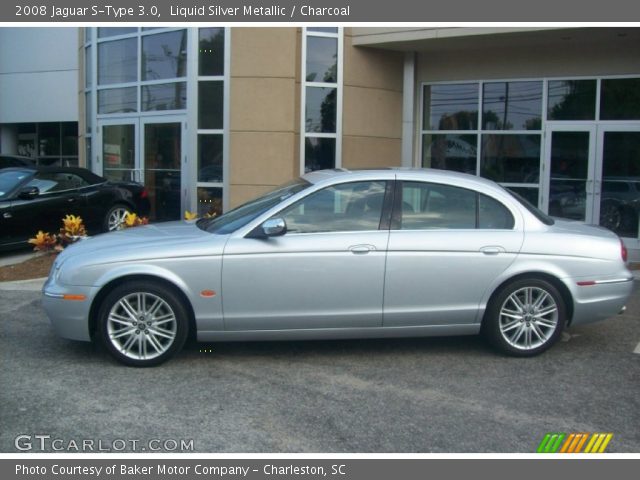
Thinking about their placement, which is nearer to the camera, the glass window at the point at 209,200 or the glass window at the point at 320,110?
the glass window at the point at 320,110

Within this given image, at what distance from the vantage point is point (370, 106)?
42.5ft

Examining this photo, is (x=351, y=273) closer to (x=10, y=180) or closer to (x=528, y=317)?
(x=528, y=317)

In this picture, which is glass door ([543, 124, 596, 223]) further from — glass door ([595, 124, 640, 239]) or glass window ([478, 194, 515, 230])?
glass window ([478, 194, 515, 230])

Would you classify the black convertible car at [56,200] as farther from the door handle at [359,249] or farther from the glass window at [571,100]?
the glass window at [571,100]

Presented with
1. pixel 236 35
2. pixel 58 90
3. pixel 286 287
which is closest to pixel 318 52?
pixel 236 35

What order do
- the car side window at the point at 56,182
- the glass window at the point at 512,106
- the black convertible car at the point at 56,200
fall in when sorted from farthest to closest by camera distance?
the glass window at the point at 512,106 < the car side window at the point at 56,182 < the black convertible car at the point at 56,200

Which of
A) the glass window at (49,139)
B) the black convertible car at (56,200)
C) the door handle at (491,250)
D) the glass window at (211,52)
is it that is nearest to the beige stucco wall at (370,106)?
the glass window at (211,52)

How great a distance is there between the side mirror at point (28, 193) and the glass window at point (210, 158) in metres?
2.84

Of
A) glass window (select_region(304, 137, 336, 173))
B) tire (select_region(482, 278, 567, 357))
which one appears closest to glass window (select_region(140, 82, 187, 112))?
glass window (select_region(304, 137, 336, 173))

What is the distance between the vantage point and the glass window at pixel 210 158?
12773 millimetres

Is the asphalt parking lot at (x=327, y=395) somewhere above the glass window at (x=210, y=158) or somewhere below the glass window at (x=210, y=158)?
below

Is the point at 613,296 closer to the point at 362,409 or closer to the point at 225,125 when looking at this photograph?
the point at 362,409

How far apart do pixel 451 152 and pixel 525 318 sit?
7.65m

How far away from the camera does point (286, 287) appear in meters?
5.75
